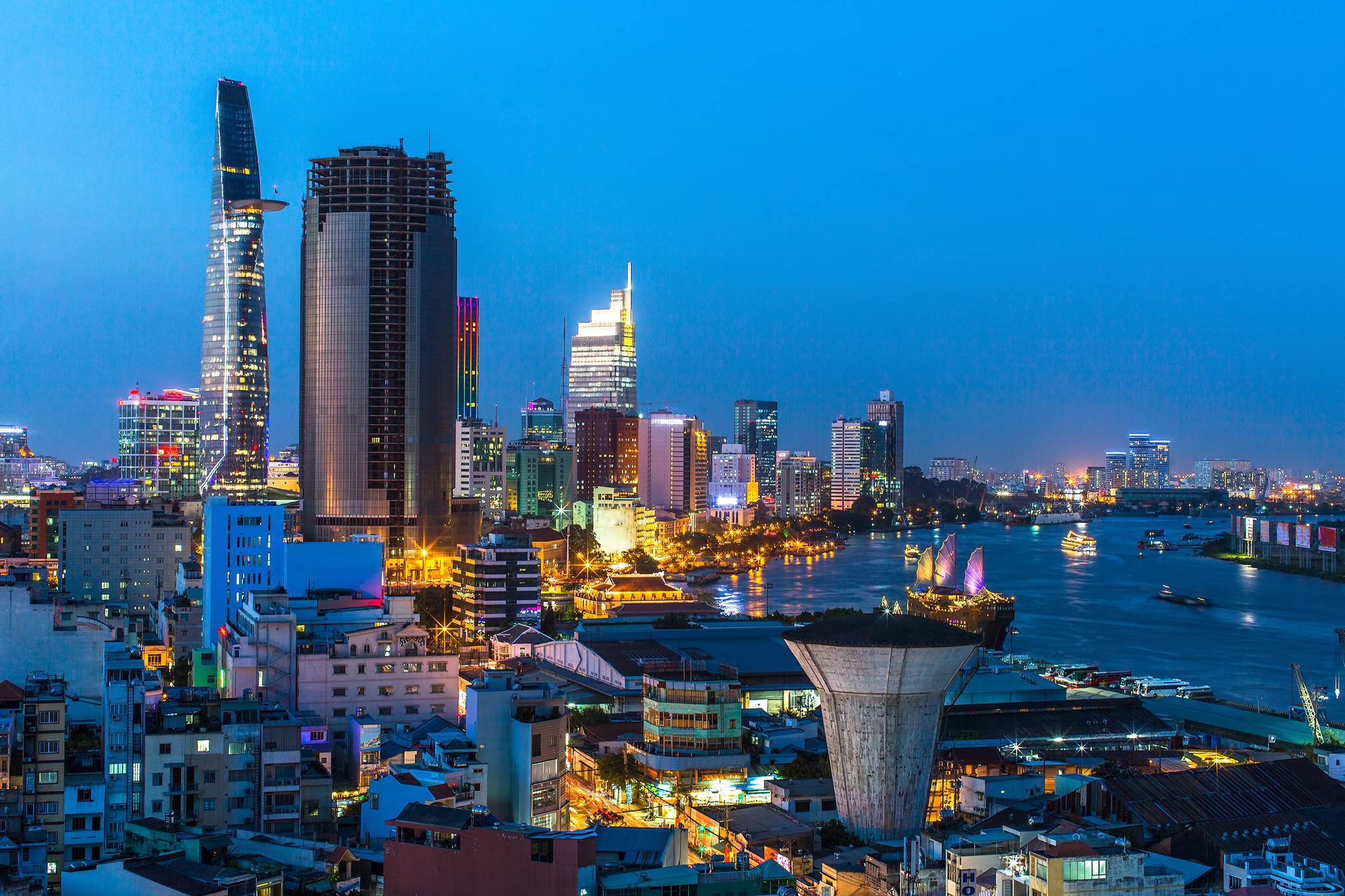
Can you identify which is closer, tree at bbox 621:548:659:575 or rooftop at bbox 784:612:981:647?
rooftop at bbox 784:612:981:647

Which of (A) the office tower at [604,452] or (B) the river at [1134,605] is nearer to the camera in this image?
(B) the river at [1134,605]

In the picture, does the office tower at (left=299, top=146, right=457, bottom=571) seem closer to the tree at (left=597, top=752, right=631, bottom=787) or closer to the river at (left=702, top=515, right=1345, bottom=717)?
the river at (left=702, top=515, right=1345, bottom=717)

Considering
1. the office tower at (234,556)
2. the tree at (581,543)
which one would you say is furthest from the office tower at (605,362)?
the office tower at (234,556)

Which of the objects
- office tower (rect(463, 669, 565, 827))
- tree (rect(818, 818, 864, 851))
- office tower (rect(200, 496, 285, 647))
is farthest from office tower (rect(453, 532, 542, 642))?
tree (rect(818, 818, 864, 851))

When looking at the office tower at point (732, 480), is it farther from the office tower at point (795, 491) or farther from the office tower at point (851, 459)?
the office tower at point (851, 459)

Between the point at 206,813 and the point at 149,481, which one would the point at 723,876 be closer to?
the point at 206,813

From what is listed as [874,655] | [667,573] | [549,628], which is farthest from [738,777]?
[667,573]

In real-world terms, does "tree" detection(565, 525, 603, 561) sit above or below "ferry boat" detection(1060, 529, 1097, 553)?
above
